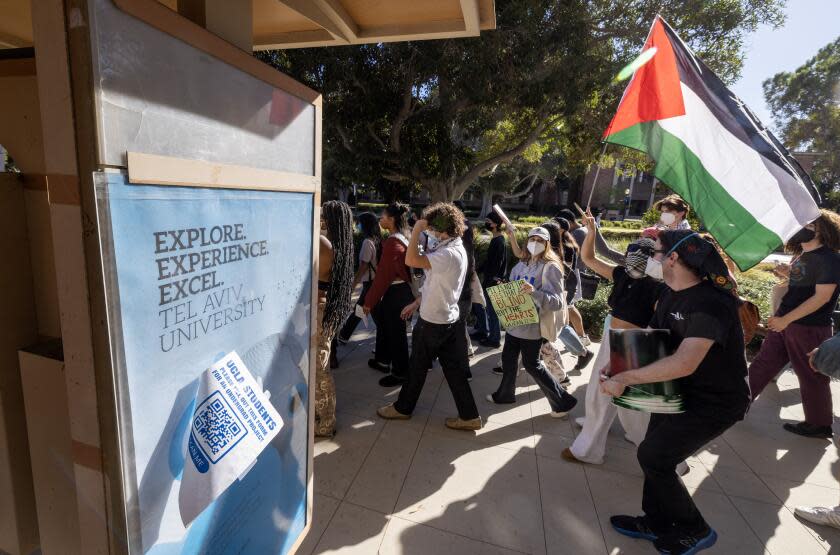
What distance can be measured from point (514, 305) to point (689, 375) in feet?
5.52

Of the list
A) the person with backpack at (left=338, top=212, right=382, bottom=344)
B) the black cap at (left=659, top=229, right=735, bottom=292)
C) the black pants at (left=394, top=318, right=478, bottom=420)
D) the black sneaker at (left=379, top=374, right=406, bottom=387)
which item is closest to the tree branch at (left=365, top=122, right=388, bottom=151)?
the person with backpack at (left=338, top=212, right=382, bottom=344)

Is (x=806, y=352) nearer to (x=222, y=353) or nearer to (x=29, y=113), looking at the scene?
(x=222, y=353)

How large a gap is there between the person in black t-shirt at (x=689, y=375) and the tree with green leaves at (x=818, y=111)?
36.0 meters

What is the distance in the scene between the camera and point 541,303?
3.72 m

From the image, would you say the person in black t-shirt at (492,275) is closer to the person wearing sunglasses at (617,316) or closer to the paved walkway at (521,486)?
the paved walkway at (521,486)

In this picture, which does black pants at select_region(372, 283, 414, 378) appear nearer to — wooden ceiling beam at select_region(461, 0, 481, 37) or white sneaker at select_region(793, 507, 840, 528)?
wooden ceiling beam at select_region(461, 0, 481, 37)

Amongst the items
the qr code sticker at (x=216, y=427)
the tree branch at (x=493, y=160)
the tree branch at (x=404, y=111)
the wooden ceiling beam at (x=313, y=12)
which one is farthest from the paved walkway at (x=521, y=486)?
the tree branch at (x=493, y=160)

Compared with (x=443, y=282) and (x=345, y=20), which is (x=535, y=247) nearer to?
(x=443, y=282)

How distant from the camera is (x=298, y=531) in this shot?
1990 mm

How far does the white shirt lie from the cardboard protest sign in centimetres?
61

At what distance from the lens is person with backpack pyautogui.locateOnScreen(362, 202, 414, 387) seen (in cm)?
411

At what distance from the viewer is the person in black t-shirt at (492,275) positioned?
17.9 feet

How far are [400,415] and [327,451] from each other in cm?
75

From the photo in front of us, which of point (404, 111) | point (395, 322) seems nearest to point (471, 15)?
point (395, 322)
